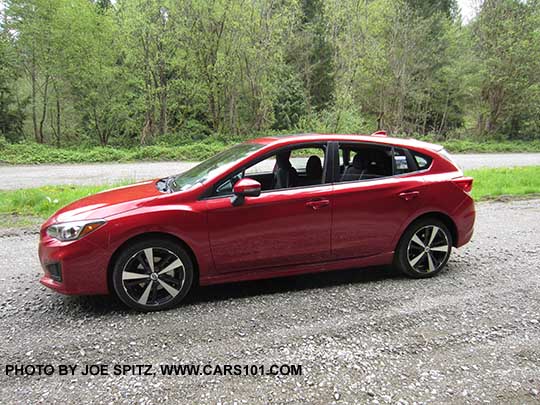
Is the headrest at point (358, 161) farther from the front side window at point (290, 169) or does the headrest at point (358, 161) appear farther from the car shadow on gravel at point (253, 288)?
the car shadow on gravel at point (253, 288)

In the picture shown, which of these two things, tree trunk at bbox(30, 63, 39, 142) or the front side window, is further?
tree trunk at bbox(30, 63, 39, 142)

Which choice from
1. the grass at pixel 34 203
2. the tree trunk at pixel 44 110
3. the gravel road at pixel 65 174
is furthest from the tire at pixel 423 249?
the tree trunk at pixel 44 110

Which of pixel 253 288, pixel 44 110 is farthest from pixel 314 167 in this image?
pixel 44 110

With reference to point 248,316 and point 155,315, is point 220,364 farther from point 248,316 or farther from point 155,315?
point 155,315

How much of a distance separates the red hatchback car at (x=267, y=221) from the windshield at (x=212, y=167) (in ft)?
0.07

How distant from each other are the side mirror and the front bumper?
119cm

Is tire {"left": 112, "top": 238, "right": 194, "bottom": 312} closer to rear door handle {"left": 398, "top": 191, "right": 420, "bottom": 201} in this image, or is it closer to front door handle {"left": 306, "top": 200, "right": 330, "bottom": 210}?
front door handle {"left": 306, "top": 200, "right": 330, "bottom": 210}

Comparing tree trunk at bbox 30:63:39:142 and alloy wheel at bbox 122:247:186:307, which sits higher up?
tree trunk at bbox 30:63:39:142

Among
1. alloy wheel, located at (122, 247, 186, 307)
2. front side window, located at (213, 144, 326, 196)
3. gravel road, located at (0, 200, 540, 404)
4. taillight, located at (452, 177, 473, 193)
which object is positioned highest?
front side window, located at (213, 144, 326, 196)

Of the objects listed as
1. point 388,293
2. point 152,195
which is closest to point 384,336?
point 388,293

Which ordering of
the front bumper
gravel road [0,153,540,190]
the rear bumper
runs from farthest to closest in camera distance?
gravel road [0,153,540,190] < the rear bumper < the front bumper

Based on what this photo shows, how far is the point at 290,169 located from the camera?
3.92 m

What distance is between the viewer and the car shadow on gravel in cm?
339

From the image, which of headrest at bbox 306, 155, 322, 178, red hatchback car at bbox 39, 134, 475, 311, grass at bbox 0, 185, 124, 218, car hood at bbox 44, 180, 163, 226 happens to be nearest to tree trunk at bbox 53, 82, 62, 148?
grass at bbox 0, 185, 124, 218
